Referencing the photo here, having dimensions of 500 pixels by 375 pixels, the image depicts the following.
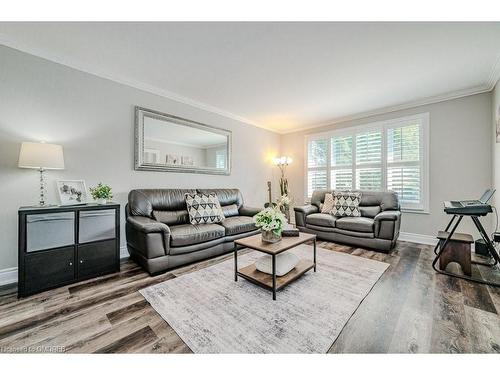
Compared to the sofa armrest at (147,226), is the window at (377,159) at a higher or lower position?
higher

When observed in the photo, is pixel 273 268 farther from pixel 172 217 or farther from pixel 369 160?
pixel 369 160

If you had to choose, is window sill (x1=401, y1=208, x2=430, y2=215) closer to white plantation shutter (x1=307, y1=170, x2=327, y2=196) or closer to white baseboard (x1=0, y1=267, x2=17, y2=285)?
white plantation shutter (x1=307, y1=170, x2=327, y2=196)

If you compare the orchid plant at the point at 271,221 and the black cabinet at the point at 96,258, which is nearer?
the orchid plant at the point at 271,221

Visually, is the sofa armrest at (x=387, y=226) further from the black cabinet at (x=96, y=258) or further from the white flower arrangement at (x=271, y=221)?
the black cabinet at (x=96, y=258)

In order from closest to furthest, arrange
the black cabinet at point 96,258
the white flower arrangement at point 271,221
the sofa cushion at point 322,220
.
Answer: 1. the white flower arrangement at point 271,221
2. the black cabinet at point 96,258
3. the sofa cushion at point 322,220

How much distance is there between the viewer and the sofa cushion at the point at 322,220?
3.56 metres

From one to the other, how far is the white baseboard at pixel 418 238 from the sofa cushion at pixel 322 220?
4.53ft

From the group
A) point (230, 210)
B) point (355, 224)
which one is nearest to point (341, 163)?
point (355, 224)

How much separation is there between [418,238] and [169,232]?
13.6 ft

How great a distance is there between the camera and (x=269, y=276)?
6.56 feet

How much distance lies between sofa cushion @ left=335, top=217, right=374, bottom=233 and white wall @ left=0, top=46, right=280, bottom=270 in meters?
2.80

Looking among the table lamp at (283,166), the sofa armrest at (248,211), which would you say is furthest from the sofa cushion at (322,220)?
the table lamp at (283,166)

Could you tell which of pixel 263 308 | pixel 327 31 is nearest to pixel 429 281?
pixel 263 308

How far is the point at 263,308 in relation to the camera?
1.68 meters
